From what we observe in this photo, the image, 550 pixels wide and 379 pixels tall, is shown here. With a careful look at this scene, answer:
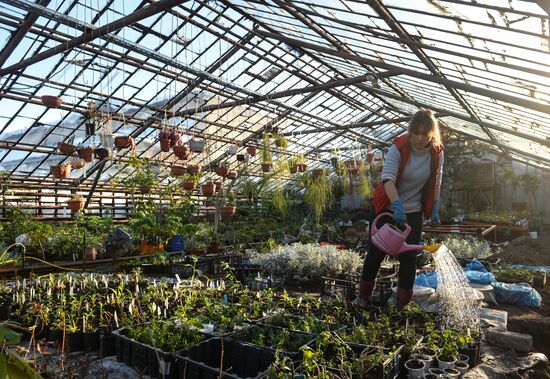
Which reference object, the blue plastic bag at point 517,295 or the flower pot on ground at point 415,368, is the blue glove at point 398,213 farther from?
the blue plastic bag at point 517,295

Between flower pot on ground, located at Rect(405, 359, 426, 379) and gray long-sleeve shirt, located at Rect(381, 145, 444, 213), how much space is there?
108 cm

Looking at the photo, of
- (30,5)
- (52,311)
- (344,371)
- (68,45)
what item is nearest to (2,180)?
(68,45)

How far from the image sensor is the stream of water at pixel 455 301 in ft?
9.00

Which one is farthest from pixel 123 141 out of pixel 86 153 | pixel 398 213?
pixel 398 213

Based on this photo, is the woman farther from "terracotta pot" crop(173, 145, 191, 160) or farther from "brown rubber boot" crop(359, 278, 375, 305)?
"terracotta pot" crop(173, 145, 191, 160)

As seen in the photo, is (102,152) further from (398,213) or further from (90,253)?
(398,213)

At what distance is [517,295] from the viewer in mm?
3977

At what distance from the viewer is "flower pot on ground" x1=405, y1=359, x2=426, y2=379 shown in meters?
2.03

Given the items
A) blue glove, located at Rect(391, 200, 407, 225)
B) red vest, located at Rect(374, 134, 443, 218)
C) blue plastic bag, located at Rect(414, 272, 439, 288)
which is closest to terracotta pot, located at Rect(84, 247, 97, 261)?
blue plastic bag, located at Rect(414, 272, 439, 288)

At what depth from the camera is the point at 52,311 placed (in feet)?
9.76

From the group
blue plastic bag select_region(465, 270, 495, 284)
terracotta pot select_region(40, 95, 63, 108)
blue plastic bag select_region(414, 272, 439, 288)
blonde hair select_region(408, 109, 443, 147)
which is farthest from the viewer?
terracotta pot select_region(40, 95, 63, 108)

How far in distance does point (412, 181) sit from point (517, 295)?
6.91 ft

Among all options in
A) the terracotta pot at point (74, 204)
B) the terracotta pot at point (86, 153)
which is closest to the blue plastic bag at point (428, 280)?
the terracotta pot at point (86, 153)

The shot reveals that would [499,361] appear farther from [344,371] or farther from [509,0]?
[509,0]
